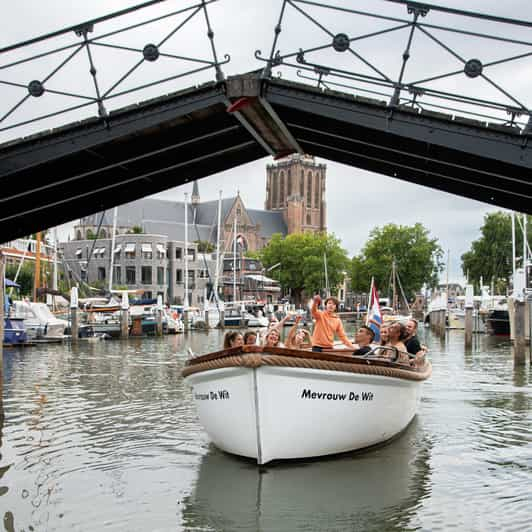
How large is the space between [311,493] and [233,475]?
1.25 metres

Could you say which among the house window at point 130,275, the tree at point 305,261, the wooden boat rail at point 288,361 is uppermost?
the tree at point 305,261

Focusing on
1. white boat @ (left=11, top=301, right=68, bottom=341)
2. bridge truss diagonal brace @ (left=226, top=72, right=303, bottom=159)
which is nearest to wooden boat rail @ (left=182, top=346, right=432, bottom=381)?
bridge truss diagonal brace @ (left=226, top=72, right=303, bottom=159)

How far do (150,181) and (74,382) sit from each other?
7856mm

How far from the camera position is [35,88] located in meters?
11.8

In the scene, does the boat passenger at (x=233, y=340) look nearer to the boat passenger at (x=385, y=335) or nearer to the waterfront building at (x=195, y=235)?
the boat passenger at (x=385, y=335)

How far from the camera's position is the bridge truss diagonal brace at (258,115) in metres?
11.4

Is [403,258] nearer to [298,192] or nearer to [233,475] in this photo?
[298,192]

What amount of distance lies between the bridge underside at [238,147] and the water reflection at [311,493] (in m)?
A: 4.64

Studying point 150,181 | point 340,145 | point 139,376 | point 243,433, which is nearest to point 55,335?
point 139,376

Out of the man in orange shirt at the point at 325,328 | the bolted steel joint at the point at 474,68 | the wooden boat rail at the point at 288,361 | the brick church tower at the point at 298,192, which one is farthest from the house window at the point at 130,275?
the bolted steel joint at the point at 474,68

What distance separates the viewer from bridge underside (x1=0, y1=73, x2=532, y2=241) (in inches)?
437

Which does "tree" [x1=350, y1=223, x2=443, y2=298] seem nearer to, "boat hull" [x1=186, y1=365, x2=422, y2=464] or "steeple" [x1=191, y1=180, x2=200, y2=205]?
"steeple" [x1=191, y1=180, x2=200, y2=205]

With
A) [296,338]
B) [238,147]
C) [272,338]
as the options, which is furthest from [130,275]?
[272,338]

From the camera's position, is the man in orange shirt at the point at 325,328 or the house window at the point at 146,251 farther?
the house window at the point at 146,251
